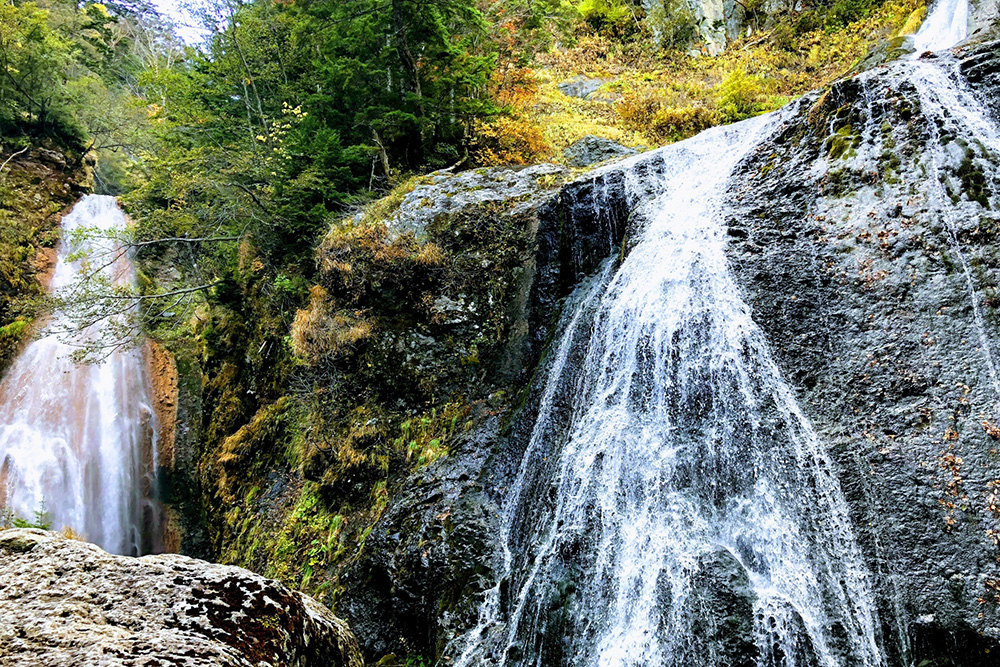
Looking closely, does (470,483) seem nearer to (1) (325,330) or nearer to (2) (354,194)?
(1) (325,330)

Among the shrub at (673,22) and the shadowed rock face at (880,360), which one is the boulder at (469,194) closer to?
the shadowed rock face at (880,360)

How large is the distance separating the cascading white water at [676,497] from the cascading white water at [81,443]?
12.4 metres

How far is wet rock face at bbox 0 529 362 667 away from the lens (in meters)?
2.01

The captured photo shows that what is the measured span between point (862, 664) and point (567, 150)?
1071 cm

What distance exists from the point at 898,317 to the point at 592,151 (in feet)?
27.5

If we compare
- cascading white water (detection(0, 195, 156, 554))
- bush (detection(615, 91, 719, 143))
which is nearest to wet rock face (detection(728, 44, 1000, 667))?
bush (detection(615, 91, 719, 143))

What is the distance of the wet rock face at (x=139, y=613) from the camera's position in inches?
79.2

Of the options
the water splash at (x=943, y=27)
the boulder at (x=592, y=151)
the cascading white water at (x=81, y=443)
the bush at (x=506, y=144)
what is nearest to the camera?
the water splash at (x=943, y=27)

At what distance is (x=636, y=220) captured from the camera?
7207 mm

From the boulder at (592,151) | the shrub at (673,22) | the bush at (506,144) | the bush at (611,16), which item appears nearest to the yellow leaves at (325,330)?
the bush at (506,144)

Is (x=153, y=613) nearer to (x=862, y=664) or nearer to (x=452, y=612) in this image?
(x=452, y=612)

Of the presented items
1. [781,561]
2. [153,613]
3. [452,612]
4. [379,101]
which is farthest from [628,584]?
A: [379,101]

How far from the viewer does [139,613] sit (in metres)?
2.33

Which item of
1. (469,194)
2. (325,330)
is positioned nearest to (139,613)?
(325,330)
